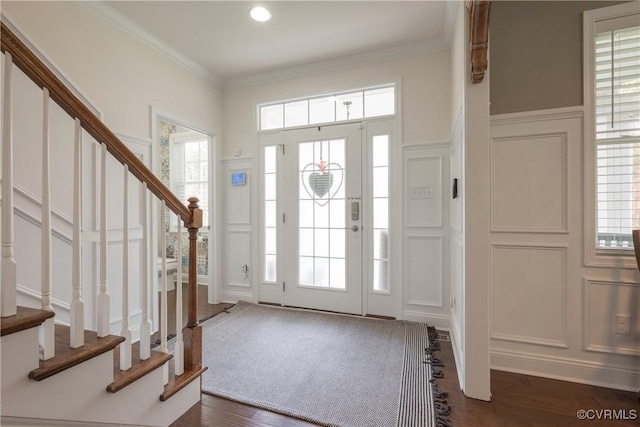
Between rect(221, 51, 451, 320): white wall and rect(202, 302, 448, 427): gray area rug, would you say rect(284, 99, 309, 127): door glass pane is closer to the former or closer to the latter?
rect(221, 51, 451, 320): white wall

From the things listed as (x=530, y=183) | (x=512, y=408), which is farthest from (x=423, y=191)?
(x=512, y=408)

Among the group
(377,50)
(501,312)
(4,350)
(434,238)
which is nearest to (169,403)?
(4,350)

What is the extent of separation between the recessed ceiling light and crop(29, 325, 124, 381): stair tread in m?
2.50

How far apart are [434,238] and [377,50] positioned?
2.04 metres

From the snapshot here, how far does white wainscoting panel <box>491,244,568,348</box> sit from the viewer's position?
204 cm

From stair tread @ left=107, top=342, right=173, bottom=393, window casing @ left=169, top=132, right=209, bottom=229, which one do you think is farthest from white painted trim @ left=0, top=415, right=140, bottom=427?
window casing @ left=169, top=132, right=209, bottom=229

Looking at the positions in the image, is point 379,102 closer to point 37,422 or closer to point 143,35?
point 143,35

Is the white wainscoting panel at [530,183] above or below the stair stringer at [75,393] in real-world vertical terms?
above

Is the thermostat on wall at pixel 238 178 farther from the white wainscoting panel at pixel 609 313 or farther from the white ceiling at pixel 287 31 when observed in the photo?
the white wainscoting panel at pixel 609 313

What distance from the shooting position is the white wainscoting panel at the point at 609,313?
1.89m

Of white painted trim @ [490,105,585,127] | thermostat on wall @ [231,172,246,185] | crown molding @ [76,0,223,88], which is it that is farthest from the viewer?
thermostat on wall @ [231,172,246,185]

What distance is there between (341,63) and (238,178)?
1828mm

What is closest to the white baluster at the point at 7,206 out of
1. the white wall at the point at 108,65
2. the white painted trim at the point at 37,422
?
the white painted trim at the point at 37,422

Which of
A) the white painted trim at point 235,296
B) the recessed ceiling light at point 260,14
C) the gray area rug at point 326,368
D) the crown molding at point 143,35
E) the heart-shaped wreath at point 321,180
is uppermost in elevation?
the recessed ceiling light at point 260,14
